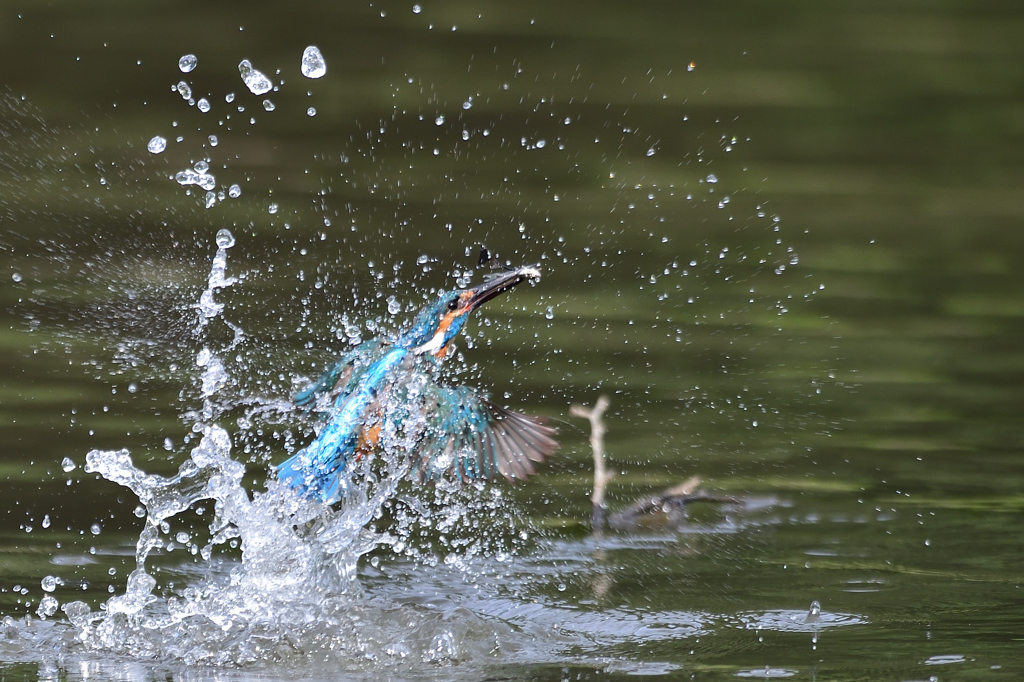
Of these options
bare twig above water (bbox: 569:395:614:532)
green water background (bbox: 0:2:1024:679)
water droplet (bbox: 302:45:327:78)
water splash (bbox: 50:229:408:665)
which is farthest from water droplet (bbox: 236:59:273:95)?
bare twig above water (bbox: 569:395:614:532)

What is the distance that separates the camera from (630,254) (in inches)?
265

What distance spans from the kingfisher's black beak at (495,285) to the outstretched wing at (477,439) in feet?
0.92

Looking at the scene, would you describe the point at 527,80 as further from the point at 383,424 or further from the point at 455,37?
Answer: the point at 383,424

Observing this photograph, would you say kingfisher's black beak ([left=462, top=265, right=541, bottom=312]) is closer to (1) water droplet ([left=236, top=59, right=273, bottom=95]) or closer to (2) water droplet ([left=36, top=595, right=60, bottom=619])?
(1) water droplet ([left=236, top=59, right=273, bottom=95])

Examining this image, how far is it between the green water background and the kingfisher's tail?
57 cm

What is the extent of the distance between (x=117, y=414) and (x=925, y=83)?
5.65m

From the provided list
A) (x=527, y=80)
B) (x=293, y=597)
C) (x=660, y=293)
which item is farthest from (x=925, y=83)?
(x=293, y=597)

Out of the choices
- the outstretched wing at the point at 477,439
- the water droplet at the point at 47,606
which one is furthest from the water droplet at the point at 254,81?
the water droplet at the point at 47,606

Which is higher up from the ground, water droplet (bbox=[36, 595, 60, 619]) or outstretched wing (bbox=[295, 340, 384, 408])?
outstretched wing (bbox=[295, 340, 384, 408])

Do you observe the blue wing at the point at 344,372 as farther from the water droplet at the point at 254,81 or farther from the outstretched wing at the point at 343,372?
the water droplet at the point at 254,81

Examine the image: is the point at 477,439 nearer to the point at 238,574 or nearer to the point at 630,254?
the point at 238,574

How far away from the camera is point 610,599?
393 cm

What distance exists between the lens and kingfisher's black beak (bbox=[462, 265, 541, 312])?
14.0ft

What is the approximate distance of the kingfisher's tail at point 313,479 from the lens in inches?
158
